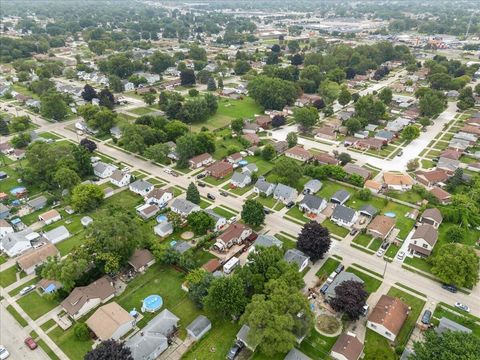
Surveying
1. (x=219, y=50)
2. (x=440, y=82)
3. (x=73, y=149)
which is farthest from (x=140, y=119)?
(x=219, y=50)

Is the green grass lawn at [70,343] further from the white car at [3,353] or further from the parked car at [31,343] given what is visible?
the white car at [3,353]

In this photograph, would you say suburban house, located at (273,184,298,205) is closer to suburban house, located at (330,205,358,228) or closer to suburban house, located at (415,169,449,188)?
suburban house, located at (330,205,358,228)

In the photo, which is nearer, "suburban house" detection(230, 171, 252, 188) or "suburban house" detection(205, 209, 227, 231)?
"suburban house" detection(205, 209, 227, 231)

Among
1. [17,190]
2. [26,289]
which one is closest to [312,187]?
[26,289]

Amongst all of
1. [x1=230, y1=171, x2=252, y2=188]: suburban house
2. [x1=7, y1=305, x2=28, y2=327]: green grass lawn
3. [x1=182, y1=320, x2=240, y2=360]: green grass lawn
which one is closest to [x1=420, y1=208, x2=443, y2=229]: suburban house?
[x1=230, y1=171, x2=252, y2=188]: suburban house

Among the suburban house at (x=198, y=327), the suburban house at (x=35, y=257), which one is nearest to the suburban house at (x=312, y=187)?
the suburban house at (x=198, y=327)

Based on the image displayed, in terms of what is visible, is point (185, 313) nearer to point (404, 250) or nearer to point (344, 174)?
point (404, 250)
